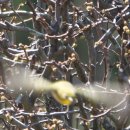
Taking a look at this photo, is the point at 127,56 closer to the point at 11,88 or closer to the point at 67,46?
the point at 67,46

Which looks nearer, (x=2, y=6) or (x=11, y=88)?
(x=11, y=88)

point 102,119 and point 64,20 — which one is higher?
point 64,20

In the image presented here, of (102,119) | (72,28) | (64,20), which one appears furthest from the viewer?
(102,119)

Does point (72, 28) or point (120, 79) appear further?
point (120, 79)

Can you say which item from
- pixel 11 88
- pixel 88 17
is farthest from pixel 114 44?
pixel 11 88

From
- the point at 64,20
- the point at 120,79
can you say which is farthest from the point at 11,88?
the point at 120,79

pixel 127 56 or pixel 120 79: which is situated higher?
pixel 127 56

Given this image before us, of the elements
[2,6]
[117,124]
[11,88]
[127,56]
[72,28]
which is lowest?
[117,124]

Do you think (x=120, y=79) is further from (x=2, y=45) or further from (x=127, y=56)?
(x=2, y=45)

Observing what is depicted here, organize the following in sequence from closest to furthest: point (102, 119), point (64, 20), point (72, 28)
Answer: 1. point (72, 28)
2. point (64, 20)
3. point (102, 119)
